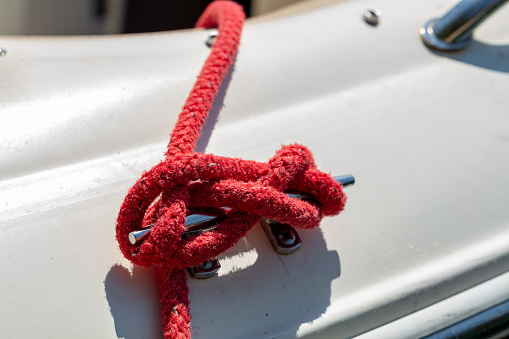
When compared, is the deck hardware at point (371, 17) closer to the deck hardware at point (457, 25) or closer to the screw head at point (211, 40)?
the deck hardware at point (457, 25)

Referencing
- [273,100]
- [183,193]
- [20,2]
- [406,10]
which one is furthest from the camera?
[20,2]

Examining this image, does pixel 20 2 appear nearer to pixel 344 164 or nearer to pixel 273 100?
pixel 273 100

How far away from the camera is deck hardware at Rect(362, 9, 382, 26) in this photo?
1.03m

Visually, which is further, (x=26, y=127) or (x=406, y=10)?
(x=406, y=10)

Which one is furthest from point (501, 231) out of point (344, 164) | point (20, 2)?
point (20, 2)

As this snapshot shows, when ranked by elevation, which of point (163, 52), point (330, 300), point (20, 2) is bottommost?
point (20, 2)

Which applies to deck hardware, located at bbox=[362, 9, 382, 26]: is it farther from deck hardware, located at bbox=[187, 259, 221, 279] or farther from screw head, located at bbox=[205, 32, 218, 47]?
deck hardware, located at bbox=[187, 259, 221, 279]

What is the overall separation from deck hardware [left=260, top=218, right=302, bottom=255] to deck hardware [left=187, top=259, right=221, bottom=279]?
3.2 inches

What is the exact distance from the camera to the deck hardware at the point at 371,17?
3.37 feet

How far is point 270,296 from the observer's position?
685 millimetres

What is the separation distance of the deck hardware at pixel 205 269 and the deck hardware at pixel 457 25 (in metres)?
0.59

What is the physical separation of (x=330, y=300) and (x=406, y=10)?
61cm

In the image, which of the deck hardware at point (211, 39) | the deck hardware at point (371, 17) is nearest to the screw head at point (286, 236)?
the deck hardware at point (211, 39)

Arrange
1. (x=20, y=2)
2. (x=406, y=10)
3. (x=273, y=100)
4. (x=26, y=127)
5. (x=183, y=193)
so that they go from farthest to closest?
(x=20, y=2), (x=406, y=10), (x=273, y=100), (x=26, y=127), (x=183, y=193)
